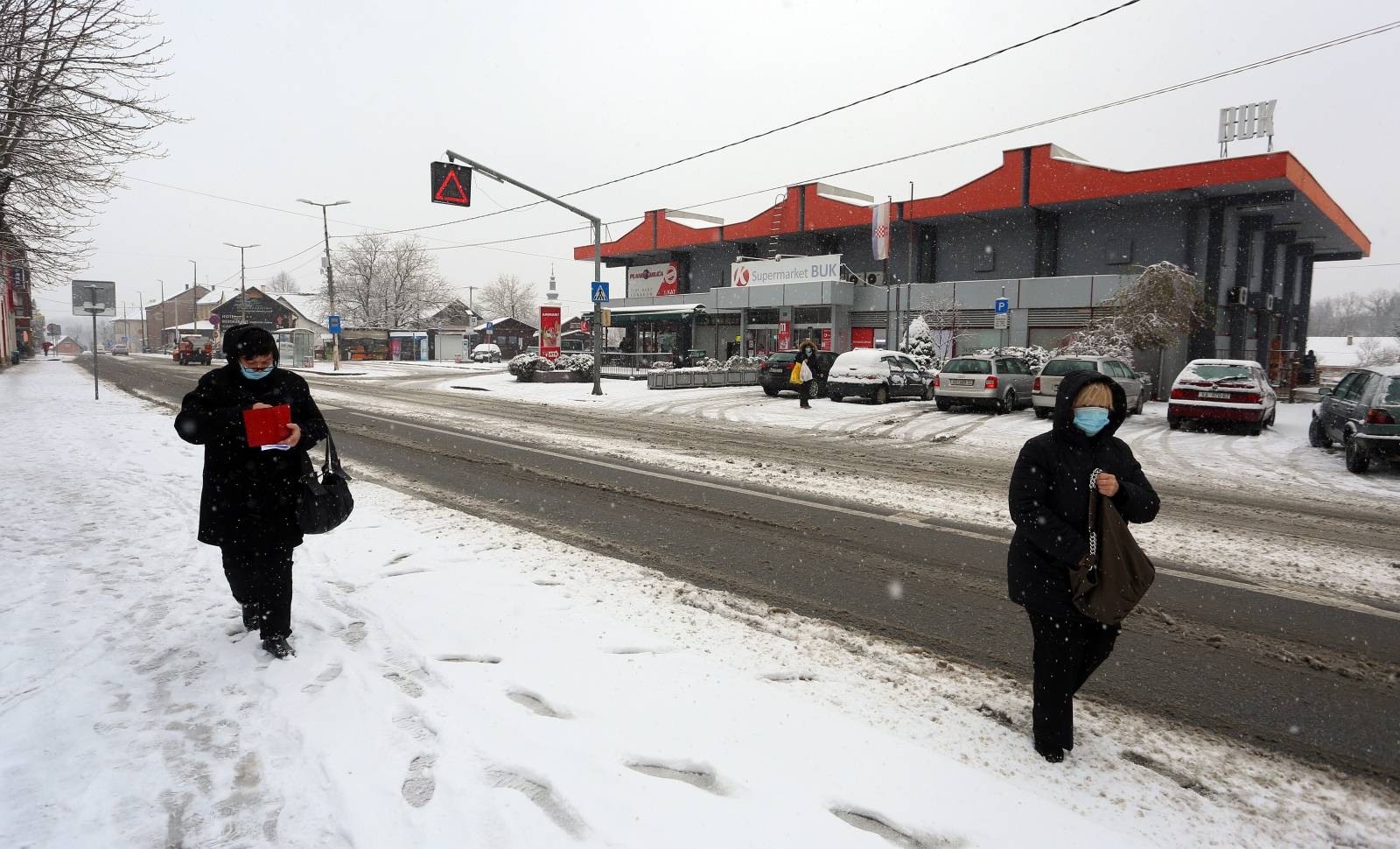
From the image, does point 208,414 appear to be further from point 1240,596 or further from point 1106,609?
point 1240,596

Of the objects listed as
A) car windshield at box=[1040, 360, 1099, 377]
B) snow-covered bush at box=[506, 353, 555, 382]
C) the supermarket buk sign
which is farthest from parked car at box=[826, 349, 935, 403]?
the supermarket buk sign

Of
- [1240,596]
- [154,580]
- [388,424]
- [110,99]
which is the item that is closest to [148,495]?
[154,580]

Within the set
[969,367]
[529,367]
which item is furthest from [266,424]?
[529,367]

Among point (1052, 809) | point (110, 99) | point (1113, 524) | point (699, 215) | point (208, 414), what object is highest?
point (699, 215)

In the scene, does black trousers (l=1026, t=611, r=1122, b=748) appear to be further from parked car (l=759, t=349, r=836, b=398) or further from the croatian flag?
the croatian flag

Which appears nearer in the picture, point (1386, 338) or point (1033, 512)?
point (1033, 512)

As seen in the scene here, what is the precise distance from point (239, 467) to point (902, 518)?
5.53m

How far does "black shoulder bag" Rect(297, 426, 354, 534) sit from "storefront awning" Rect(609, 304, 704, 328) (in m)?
36.9

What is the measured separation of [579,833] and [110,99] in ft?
31.9

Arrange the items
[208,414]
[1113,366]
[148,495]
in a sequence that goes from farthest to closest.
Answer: [1113,366], [148,495], [208,414]

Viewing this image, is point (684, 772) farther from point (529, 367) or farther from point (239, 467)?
point (529, 367)

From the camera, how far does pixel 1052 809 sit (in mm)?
2613

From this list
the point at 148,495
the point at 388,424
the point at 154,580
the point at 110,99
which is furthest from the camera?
the point at 388,424

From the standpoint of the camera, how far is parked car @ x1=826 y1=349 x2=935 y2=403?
2012 centimetres
